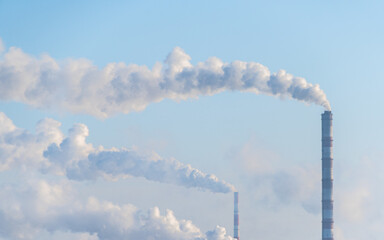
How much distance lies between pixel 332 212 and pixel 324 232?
288cm

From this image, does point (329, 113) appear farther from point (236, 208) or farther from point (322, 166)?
point (236, 208)

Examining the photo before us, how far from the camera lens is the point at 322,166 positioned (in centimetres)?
12538

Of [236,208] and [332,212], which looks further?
[236,208]

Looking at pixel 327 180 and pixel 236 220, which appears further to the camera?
pixel 236 220

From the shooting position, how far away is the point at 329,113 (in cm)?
12344

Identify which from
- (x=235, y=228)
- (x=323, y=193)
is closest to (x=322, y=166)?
(x=323, y=193)

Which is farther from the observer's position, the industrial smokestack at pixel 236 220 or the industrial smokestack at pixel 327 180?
the industrial smokestack at pixel 236 220

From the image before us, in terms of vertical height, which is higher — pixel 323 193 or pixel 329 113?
pixel 329 113

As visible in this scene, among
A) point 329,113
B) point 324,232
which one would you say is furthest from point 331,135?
point 324,232

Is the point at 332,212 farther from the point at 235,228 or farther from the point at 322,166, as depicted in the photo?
the point at 235,228

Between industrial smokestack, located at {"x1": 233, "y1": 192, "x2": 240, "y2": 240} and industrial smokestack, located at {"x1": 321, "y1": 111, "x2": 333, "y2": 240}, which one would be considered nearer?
industrial smokestack, located at {"x1": 321, "y1": 111, "x2": 333, "y2": 240}

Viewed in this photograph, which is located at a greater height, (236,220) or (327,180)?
(236,220)

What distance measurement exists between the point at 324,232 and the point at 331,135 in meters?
13.0

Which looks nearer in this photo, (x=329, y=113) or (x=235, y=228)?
(x=329, y=113)
